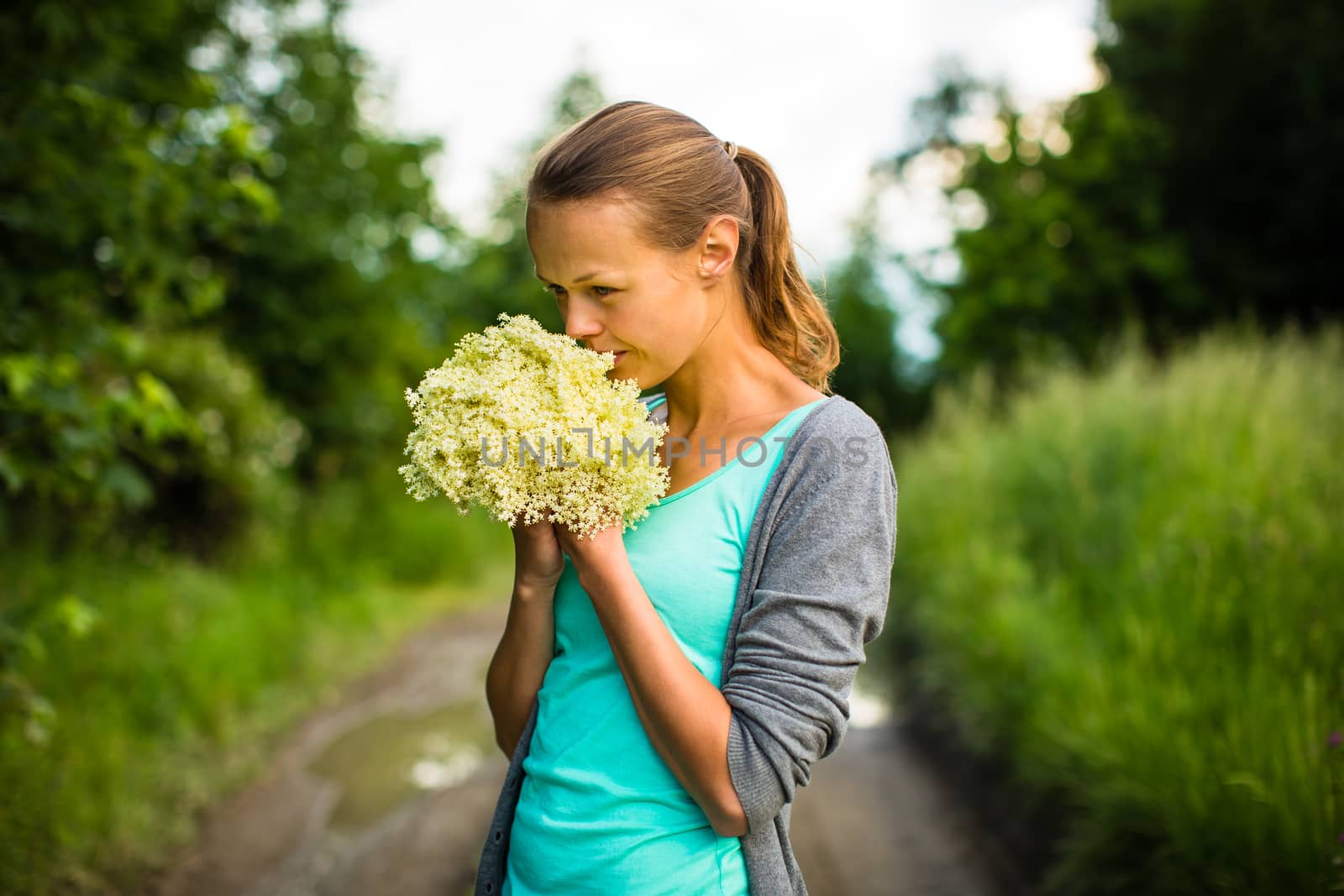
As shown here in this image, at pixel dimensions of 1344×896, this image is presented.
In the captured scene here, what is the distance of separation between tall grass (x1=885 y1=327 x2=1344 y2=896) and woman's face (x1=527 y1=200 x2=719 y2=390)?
2243 millimetres

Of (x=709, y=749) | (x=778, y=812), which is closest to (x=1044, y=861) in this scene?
(x=778, y=812)

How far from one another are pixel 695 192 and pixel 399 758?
15.1ft

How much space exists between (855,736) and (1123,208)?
672 inches

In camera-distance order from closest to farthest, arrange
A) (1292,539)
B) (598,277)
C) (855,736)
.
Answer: (598,277) → (1292,539) → (855,736)

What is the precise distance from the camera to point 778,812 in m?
1.56

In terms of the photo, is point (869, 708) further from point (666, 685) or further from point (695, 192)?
point (695, 192)

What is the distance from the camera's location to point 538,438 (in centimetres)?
135

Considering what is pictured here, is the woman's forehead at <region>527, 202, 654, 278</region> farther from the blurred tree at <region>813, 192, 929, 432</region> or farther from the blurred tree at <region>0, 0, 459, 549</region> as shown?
the blurred tree at <region>813, 192, 929, 432</region>

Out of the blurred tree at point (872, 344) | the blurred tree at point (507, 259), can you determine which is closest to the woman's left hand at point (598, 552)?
the blurred tree at point (507, 259)

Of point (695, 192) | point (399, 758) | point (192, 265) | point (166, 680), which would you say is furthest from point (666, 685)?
point (192, 265)

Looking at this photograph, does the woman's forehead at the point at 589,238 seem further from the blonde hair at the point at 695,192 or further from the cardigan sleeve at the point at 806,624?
the cardigan sleeve at the point at 806,624

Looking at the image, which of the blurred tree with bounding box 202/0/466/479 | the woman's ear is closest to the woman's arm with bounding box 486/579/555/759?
the woman's ear

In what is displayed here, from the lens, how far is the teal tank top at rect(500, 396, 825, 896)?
4.77 feet

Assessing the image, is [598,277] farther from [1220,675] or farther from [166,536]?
[166,536]
